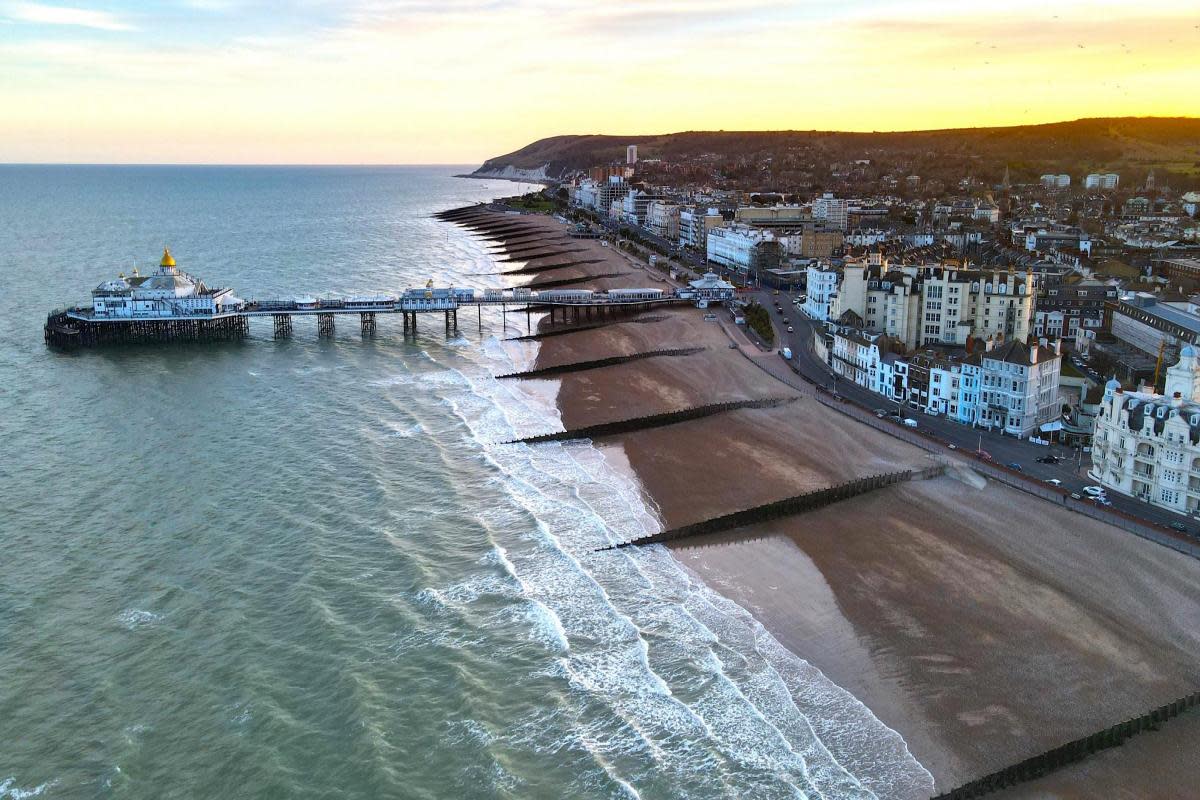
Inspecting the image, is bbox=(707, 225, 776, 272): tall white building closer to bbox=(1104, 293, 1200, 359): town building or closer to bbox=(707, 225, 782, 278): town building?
bbox=(707, 225, 782, 278): town building

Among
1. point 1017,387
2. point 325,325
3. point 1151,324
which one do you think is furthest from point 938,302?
point 325,325

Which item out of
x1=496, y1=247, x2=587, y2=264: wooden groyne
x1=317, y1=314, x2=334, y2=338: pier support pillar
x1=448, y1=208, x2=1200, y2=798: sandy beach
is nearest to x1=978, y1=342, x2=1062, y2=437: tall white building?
x1=448, y1=208, x2=1200, y2=798: sandy beach

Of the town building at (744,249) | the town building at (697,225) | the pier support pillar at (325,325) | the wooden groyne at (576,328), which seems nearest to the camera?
the pier support pillar at (325,325)

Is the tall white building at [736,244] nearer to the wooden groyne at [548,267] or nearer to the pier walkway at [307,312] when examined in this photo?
the wooden groyne at [548,267]

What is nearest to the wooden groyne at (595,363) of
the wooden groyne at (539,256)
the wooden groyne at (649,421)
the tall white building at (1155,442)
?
the wooden groyne at (649,421)

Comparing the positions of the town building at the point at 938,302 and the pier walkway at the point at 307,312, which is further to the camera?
the pier walkway at the point at 307,312

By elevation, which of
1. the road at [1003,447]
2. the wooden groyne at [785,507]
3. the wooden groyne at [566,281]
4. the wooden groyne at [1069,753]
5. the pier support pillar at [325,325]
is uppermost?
the wooden groyne at [566,281]

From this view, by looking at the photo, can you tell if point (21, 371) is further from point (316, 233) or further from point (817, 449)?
point (316, 233)
